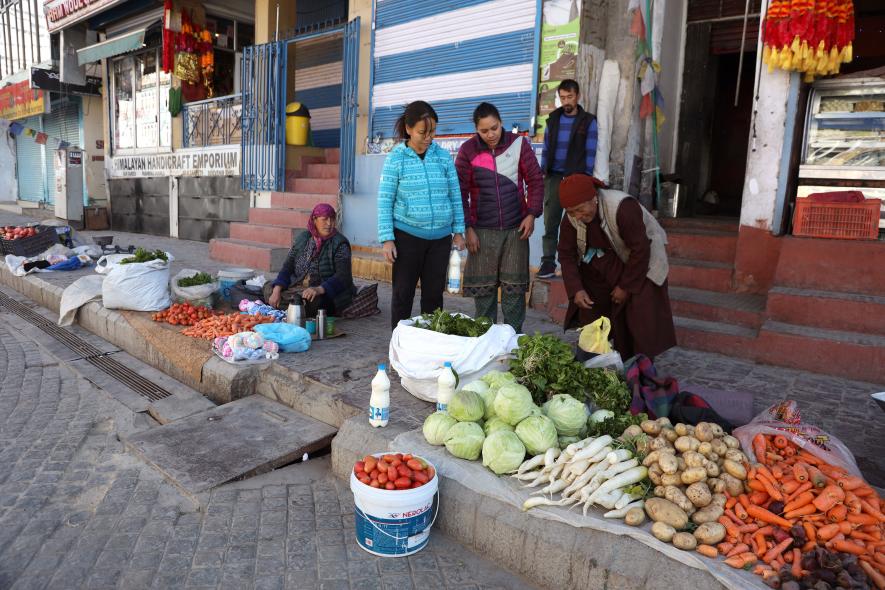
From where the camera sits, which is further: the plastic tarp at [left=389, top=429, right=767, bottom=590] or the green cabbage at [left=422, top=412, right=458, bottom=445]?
the green cabbage at [left=422, top=412, right=458, bottom=445]

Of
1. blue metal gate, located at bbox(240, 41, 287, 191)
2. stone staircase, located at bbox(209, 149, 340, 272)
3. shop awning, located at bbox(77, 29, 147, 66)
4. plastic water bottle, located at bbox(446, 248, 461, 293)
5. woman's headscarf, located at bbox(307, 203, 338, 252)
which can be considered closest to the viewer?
plastic water bottle, located at bbox(446, 248, 461, 293)

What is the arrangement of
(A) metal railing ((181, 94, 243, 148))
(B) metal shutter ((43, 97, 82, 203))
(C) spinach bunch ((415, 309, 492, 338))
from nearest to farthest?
(C) spinach bunch ((415, 309, 492, 338)) → (A) metal railing ((181, 94, 243, 148)) → (B) metal shutter ((43, 97, 82, 203))

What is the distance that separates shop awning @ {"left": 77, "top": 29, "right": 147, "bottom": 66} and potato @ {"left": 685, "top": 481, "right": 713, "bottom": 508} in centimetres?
1470

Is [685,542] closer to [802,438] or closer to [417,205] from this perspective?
[802,438]

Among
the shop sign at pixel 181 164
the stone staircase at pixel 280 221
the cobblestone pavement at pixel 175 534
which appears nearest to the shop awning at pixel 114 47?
the shop sign at pixel 181 164

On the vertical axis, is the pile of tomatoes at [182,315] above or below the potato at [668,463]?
below

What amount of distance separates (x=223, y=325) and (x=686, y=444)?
400 cm

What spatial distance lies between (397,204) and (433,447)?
2.06 metres

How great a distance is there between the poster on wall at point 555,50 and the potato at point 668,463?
15.8 ft

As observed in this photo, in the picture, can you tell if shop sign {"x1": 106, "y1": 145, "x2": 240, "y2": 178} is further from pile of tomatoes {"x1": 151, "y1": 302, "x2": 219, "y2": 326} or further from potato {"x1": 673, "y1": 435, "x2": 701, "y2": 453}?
potato {"x1": 673, "y1": 435, "x2": 701, "y2": 453}

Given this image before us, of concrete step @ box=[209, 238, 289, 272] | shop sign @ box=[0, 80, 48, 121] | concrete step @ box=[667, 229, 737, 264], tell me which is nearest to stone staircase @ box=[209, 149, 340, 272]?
concrete step @ box=[209, 238, 289, 272]

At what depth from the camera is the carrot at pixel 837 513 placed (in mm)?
2318

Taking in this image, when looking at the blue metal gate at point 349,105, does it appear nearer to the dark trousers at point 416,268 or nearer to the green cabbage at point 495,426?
the dark trousers at point 416,268

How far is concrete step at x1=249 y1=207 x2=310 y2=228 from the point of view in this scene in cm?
967
